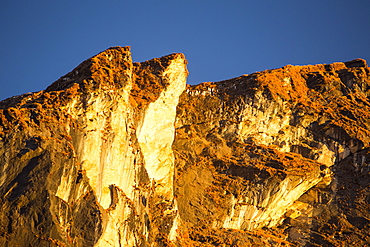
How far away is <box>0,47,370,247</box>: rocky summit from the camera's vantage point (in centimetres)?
4622

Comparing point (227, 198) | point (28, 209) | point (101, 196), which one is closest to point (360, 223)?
point (227, 198)

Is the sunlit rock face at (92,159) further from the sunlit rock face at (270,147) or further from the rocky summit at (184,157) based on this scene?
the sunlit rock face at (270,147)

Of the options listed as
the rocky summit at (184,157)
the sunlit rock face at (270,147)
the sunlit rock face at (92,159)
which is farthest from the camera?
the sunlit rock face at (270,147)

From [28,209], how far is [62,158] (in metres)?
3.62

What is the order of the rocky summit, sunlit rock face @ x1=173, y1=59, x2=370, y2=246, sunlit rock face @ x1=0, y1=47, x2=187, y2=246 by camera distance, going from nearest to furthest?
sunlit rock face @ x1=0, y1=47, x2=187, y2=246, the rocky summit, sunlit rock face @ x1=173, y1=59, x2=370, y2=246

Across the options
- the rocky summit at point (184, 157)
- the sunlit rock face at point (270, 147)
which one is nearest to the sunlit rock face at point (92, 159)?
the rocky summit at point (184, 157)

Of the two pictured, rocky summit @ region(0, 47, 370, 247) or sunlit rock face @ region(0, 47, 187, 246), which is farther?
rocky summit @ region(0, 47, 370, 247)

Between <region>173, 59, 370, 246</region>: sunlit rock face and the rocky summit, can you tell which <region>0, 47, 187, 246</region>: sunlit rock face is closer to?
the rocky summit

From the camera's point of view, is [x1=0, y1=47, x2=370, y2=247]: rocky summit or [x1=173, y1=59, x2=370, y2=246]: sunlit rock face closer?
[x1=0, y1=47, x2=370, y2=247]: rocky summit

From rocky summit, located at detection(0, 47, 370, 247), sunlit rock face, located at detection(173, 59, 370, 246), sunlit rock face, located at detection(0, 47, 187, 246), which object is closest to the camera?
sunlit rock face, located at detection(0, 47, 187, 246)

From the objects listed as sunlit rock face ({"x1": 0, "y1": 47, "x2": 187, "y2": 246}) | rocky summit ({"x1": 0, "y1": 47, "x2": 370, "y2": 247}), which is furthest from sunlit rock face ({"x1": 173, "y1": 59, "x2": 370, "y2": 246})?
sunlit rock face ({"x1": 0, "y1": 47, "x2": 187, "y2": 246})

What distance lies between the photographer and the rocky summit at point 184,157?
4622cm

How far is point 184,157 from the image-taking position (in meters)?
59.4

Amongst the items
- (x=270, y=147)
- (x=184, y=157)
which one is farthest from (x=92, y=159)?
(x=270, y=147)
